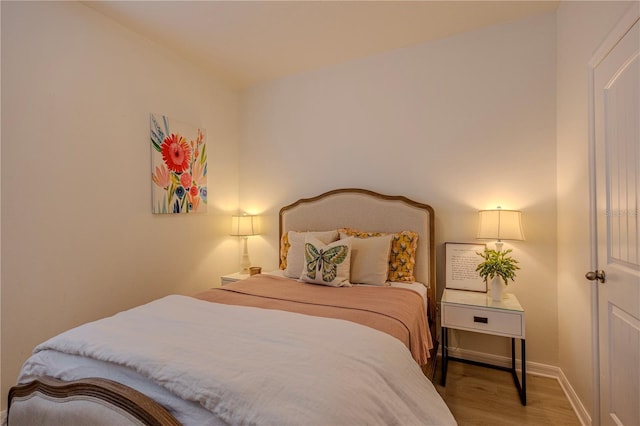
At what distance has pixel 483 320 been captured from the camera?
1.99 meters

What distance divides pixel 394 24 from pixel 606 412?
9.00 feet

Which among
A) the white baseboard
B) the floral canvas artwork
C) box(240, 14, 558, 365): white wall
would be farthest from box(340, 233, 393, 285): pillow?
the floral canvas artwork

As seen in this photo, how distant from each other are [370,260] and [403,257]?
30cm

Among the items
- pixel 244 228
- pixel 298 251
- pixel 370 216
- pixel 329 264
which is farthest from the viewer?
pixel 244 228

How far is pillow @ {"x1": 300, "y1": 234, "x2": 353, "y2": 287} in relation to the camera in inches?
86.9

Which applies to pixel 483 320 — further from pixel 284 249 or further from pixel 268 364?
pixel 284 249

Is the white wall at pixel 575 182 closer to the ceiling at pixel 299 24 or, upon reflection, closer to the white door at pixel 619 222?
the white door at pixel 619 222

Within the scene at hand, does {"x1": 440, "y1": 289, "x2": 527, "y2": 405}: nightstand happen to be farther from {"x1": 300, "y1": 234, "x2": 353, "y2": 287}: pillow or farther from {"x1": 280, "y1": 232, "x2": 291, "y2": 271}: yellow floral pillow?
{"x1": 280, "y1": 232, "x2": 291, "y2": 271}: yellow floral pillow

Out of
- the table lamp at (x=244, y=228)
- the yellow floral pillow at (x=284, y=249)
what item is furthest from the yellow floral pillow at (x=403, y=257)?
the table lamp at (x=244, y=228)

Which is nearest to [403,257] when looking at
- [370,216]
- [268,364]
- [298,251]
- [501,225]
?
[370,216]

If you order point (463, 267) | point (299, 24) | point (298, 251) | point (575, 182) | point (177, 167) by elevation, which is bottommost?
point (463, 267)

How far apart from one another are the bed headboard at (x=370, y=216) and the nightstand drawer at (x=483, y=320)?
244 mm

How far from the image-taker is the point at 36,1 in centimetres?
188

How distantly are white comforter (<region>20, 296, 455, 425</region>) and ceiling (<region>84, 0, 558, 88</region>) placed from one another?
2.10 m
